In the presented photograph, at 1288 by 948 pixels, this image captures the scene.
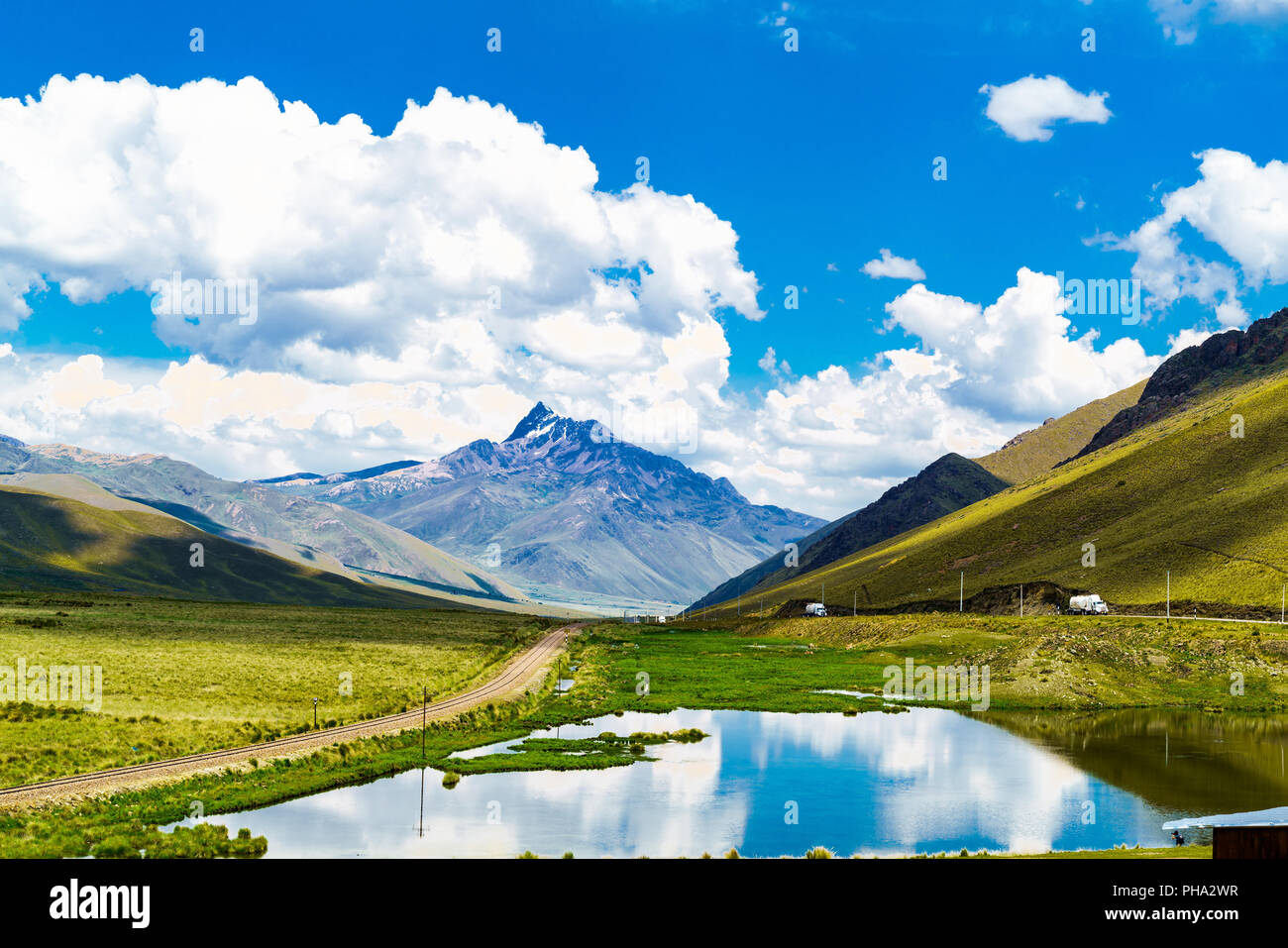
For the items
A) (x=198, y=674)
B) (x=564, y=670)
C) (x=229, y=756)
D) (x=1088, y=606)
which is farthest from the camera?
(x=1088, y=606)

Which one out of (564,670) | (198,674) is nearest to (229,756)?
(198,674)

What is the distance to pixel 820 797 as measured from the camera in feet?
172

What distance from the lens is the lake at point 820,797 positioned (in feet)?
134

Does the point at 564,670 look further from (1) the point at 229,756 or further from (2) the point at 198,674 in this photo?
(1) the point at 229,756

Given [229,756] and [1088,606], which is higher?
[1088,606]

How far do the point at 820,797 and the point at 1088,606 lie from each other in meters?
111

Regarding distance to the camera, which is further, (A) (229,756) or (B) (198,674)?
(B) (198,674)

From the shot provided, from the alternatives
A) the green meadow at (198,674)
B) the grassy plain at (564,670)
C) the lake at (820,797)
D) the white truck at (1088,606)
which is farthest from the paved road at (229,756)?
the white truck at (1088,606)

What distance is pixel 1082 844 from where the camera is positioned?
40.6 meters

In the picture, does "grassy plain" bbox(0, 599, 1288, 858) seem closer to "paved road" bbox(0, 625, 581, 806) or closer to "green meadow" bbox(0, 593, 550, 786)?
"green meadow" bbox(0, 593, 550, 786)

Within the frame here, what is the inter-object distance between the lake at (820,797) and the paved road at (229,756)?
23.9ft

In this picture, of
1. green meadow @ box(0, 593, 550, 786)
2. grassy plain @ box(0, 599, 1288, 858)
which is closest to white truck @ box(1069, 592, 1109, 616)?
grassy plain @ box(0, 599, 1288, 858)

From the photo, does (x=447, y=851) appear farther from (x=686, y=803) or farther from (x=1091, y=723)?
(x=1091, y=723)
